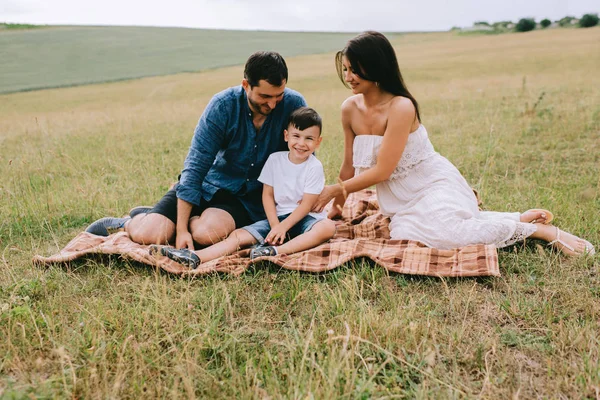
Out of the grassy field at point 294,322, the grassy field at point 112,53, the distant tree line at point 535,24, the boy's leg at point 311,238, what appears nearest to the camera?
the grassy field at point 294,322

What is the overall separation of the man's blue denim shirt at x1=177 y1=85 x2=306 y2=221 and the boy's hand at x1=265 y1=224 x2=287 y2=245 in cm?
51

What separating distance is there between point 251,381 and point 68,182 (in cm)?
474

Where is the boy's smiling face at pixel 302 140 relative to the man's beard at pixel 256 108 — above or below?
below

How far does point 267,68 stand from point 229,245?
1409 mm

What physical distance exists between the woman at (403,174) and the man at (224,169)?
61 cm

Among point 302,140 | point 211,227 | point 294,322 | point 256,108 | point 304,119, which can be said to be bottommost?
point 294,322

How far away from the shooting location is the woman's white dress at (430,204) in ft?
11.7

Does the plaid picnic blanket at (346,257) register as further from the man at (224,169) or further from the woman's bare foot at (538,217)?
the woman's bare foot at (538,217)

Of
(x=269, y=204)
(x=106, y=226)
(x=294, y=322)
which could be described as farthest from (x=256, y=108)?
(x=294, y=322)

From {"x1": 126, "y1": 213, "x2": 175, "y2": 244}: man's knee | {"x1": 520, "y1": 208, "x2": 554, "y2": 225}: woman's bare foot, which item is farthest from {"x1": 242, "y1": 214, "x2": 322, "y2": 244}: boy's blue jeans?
{"x1": 520, "y1": 208, "x2": 554, "y2": 225}: woman's bare foot

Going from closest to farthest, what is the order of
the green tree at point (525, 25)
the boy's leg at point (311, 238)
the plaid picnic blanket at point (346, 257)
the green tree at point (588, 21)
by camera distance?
1. the plaid picnic blanket at point (346, 257)
2. the boy's leg at point (311, 238)
3. the green tree at point (588, 21)
4. the green tree at point (525, 25)

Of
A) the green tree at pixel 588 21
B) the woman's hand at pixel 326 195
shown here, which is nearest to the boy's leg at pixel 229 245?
the woman's hand at pixel 326 195

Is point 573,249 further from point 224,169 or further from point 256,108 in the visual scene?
point 224,169

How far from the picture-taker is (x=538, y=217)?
3.74 metres
